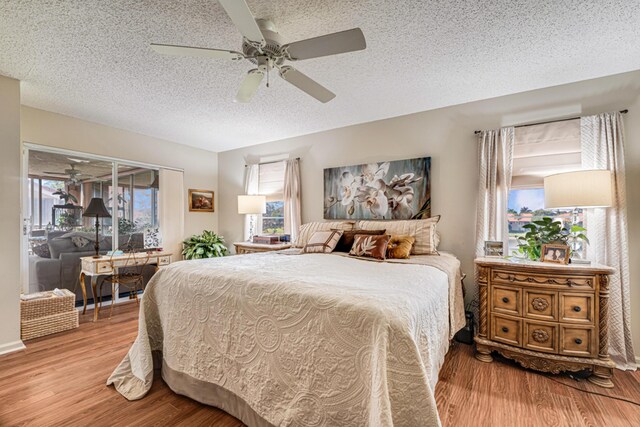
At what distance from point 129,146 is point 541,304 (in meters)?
5.38

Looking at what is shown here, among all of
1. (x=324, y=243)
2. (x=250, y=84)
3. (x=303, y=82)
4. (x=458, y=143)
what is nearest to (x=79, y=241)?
(x=324, y=243)

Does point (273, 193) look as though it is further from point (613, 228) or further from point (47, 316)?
point (613, 228)

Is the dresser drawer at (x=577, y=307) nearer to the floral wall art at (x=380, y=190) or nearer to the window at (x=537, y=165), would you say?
the window at (x=537, y=165)

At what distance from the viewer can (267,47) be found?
1839mm

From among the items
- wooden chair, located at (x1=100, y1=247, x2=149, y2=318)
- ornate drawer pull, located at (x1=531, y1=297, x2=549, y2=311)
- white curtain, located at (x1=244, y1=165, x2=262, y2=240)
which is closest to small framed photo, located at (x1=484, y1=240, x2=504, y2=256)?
ornate drawer pull, located at (x1=531, y1=297, x2=549, y2=311)

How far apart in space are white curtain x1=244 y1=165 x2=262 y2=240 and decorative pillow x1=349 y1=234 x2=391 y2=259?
2611 millimetres

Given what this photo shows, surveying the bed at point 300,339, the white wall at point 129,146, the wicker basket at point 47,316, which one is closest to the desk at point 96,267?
the wicker basket at point 47,316

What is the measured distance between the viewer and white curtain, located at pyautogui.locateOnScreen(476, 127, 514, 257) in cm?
294

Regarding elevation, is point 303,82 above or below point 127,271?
above

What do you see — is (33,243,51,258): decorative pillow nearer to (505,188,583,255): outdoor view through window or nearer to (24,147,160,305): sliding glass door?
(24,147,160,305): sliding glass door

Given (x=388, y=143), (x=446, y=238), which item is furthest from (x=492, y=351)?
(x=388, y=143)

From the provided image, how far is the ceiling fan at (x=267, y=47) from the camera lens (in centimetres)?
150

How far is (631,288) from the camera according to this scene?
250 cm

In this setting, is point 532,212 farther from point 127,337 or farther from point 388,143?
point 127,337
